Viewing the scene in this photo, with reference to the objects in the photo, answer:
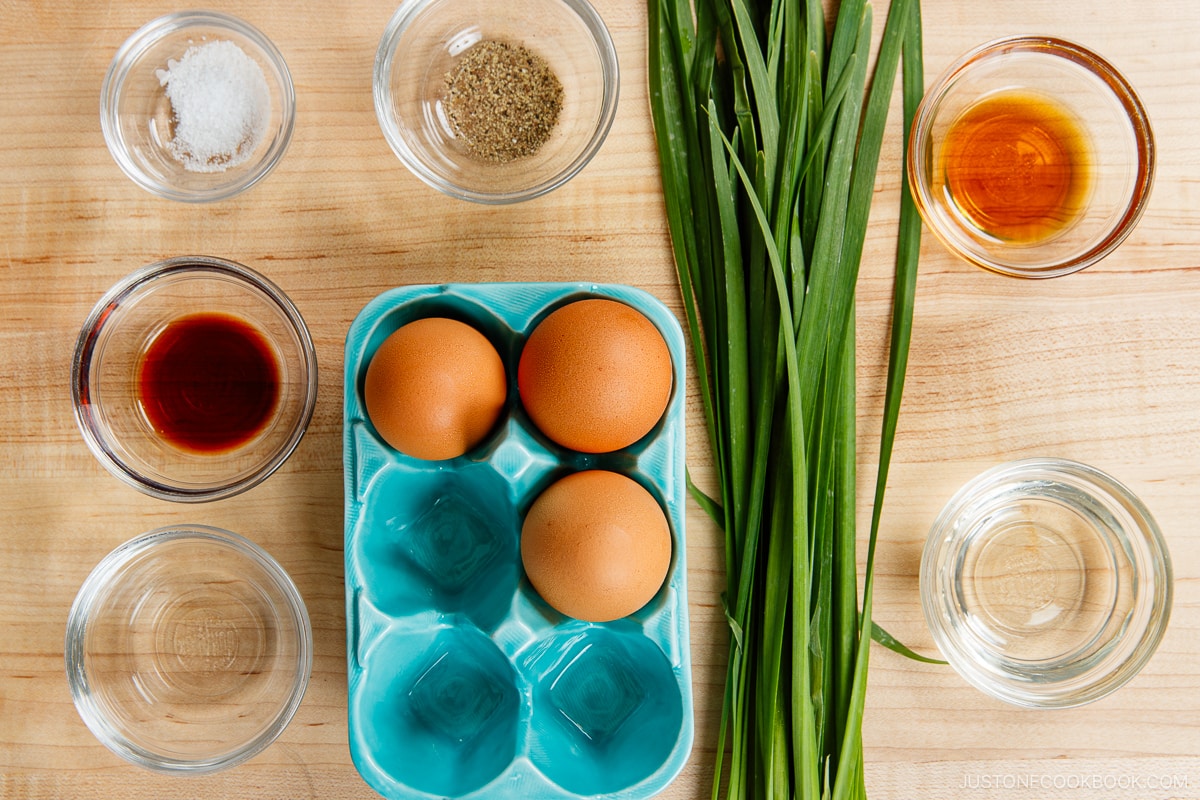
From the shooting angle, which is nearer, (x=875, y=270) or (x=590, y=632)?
(x=590, y=632)

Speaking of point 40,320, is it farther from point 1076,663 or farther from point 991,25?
point 1076,663

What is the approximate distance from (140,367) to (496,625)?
54cm

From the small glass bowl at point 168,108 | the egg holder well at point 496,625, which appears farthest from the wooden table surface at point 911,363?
the egg holder well at point 496,625

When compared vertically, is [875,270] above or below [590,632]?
above

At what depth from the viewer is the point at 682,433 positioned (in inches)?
31.9

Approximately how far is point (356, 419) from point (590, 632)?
0.32 meters

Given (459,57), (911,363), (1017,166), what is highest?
(459,57)

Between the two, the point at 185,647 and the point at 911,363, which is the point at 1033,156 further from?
the point at 185,647

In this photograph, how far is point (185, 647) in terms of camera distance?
983mm

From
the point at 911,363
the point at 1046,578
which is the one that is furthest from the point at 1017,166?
the point at 1046,578

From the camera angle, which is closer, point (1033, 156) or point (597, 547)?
point (597, 547)

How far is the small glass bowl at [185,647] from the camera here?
95cm

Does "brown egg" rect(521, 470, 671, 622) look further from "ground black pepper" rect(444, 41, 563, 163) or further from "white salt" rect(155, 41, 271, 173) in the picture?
"white salt" rect(155, 41, 271, 173)

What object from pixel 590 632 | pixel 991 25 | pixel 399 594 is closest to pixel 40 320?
pixel 399 594
